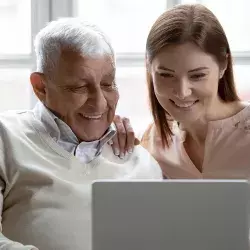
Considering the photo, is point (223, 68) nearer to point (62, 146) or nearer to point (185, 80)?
point (185, 80)

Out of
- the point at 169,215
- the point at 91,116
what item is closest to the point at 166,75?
the point at 91,116

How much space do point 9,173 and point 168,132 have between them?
598 mm

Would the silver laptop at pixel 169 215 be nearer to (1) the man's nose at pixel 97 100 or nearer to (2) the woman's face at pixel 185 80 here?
(1) the man's nose at pixel 97 100

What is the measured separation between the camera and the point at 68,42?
5.29 feet

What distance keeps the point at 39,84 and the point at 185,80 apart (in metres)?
0.41

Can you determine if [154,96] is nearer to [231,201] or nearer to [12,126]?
[12,126]

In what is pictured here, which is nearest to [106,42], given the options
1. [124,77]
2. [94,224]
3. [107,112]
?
[107,112]

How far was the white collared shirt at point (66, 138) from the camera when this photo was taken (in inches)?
65.4

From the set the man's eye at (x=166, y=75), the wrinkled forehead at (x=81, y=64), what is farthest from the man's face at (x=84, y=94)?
the man's eye at (x=166, y=75)

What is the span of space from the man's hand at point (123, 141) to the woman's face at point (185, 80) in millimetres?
152

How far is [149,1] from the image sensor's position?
2.52 meters

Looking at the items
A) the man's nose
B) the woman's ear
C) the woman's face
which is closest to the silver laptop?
the man's nose

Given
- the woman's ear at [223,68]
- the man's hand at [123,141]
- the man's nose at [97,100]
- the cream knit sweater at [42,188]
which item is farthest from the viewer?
the woman's ear at [223,68]

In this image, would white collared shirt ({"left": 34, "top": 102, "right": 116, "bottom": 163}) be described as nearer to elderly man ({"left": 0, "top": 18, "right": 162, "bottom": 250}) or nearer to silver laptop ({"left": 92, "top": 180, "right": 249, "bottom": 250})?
elderly man ({"left": 0, "top": 18, "right": 162, "bottom": 250})
